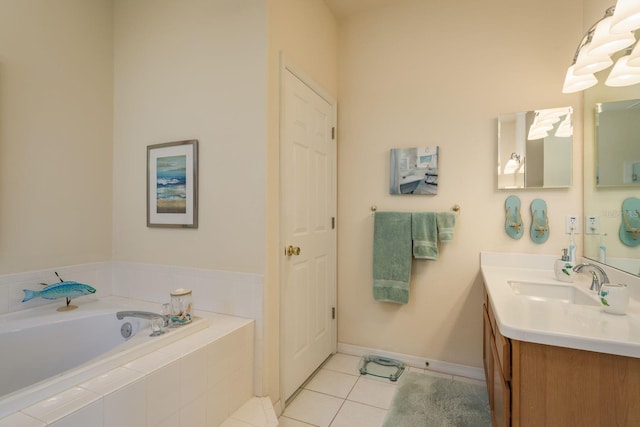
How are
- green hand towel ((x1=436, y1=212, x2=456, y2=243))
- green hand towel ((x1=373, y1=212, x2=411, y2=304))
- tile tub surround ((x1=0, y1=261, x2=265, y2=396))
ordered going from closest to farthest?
tile tub surround ((x1=0, y1=261, x2=265, y2=396)), green hand towel ((x1=436, y1=212, x2=456, y2=243)), green hand towel ((x1=373, y1=212, x2=411, y2=304))

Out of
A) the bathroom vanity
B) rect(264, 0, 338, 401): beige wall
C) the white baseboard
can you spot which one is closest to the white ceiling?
rect(264, 0, 338, 401): beige wall

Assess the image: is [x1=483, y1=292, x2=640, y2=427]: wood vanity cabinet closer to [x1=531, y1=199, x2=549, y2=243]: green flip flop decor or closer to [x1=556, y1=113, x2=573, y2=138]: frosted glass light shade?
[x1=531, y1=199, x2=549, y2=243]: green flip flop decor

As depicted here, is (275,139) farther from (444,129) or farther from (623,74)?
(623,74)

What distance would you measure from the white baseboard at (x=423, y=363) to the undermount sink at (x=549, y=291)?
861mm

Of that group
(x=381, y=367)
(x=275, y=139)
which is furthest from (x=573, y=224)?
(x=275, y=139)

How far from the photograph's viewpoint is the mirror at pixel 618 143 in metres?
1.42

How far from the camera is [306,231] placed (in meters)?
2.12

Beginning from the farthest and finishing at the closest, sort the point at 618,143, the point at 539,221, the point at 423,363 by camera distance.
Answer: the point at 423,363 < the point at 539,221 < the point at 618,143

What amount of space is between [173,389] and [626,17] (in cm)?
231

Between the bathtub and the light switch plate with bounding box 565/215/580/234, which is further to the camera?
the light switch plate with bounding box 565/215/580/234

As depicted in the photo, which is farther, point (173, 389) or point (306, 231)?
point (306, 231)

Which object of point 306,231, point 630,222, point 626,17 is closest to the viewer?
point 626,17

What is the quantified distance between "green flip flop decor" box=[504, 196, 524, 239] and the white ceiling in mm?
1768

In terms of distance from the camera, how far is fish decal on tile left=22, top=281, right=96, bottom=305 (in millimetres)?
1749
